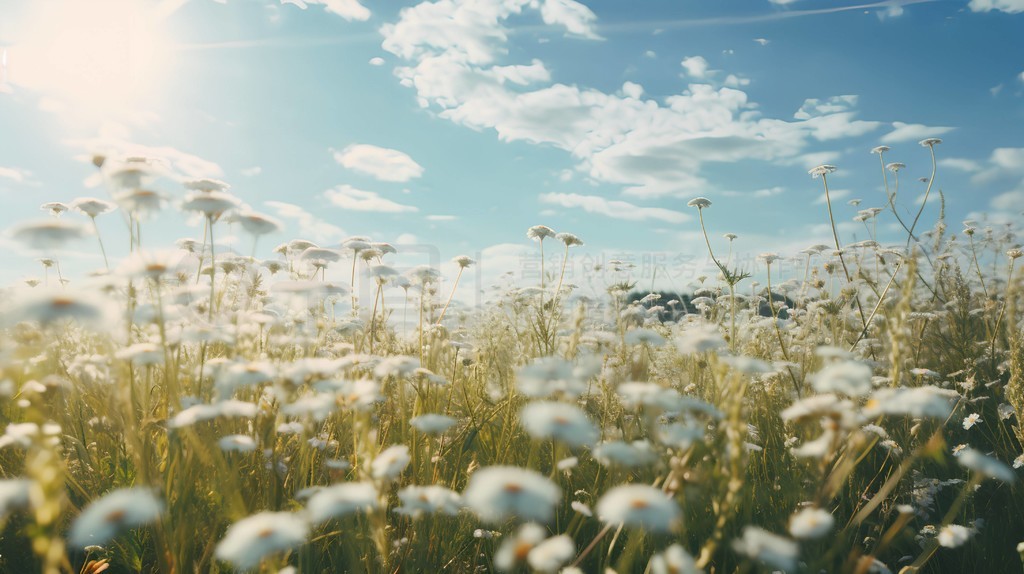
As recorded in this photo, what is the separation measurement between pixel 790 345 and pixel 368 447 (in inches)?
187

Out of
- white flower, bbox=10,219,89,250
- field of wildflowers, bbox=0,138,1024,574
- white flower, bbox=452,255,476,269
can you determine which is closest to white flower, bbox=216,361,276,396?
field of wildflowers, bbox=0,138,1024,574

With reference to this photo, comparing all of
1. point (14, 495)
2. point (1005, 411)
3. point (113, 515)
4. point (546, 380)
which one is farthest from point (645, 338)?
point (1005, 411)

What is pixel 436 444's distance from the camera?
10.6ft

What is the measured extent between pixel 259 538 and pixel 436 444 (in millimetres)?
2016

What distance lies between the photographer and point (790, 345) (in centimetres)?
528

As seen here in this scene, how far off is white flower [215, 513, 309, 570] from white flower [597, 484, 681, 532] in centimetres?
68

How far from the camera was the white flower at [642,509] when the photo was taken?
1.15 metres

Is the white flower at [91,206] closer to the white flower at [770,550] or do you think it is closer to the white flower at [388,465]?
the white flower at [388,465]

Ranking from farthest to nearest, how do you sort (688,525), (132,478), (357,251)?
(357,251), (132,478), (688,525)

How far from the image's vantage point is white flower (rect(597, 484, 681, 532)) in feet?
3.76

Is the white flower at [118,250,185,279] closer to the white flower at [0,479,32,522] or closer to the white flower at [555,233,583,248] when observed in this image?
the white flower at [0,479,32,522]

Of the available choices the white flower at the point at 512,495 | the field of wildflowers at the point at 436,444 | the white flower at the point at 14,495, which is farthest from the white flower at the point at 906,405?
the white flower at the point at 14,495

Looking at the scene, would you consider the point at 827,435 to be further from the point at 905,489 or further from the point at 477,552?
the point at 905,489

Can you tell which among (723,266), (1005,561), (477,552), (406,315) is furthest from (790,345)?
(477,552)
